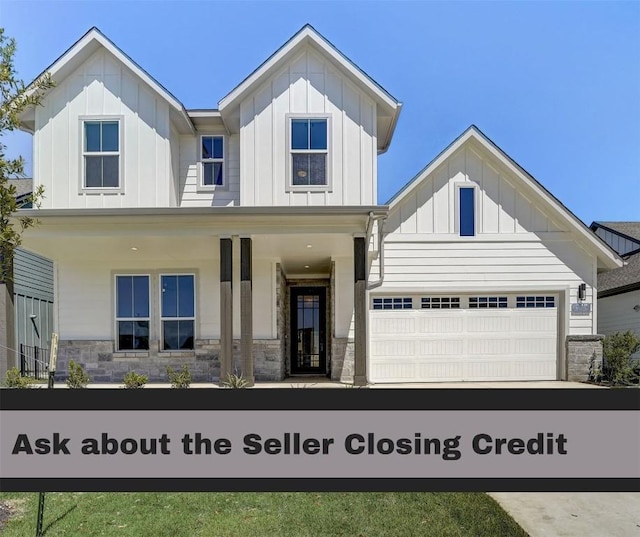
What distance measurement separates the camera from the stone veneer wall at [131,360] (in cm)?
1116

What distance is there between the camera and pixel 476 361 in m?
11.2

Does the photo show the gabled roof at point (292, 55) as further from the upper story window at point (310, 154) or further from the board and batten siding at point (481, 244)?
the board and batten siding at point (481, 244)

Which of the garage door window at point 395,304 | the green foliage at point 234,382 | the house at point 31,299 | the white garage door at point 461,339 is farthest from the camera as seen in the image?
the house at point 31,299

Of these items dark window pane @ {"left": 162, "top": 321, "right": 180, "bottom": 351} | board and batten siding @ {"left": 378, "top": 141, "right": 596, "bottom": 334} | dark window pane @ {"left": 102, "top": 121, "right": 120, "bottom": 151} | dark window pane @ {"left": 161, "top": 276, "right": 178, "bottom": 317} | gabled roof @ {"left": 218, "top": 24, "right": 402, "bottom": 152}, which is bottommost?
dark window pane @ {"left": 162, "top": 321, "right": 180, "bottom": 351}

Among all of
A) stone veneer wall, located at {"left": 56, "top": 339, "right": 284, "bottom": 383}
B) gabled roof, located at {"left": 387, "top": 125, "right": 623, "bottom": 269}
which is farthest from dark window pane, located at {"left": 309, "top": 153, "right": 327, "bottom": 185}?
stone veneer wall, located at {"left": 56, "top": 339, "right": 284, "bottom": 383}

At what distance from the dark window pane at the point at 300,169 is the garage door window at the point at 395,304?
3323 millimetres

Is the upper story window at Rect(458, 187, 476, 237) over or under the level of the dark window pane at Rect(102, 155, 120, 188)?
under

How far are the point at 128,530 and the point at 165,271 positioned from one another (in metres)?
8.01

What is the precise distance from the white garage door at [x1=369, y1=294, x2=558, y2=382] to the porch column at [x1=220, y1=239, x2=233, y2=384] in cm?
350

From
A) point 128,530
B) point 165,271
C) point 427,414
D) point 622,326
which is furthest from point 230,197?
point 622,326

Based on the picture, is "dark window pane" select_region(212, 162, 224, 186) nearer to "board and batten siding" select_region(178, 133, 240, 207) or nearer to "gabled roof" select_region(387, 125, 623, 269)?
"board and batten siding" select_region(178, 133, 240, 207)

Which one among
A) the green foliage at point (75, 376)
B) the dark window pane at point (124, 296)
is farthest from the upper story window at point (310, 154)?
the green foliage at point (75, 376)

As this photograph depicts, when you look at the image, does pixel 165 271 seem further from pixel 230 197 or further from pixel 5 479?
pixel 5 479

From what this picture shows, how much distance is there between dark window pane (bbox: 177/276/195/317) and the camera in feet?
37.3
